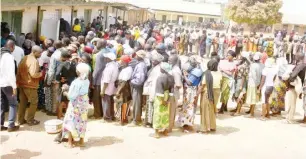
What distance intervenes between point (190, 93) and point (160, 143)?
52.2 inches

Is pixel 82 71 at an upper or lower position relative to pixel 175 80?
upper

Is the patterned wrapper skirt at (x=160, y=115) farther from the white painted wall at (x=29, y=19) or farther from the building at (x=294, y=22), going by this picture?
the building at (x=294, y=22)

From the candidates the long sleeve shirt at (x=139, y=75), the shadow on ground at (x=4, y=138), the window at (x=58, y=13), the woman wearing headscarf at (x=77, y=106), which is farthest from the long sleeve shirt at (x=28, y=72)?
the window at (x=58, y=13)

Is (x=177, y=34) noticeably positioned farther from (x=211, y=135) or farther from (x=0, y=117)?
(x=0, y=117)

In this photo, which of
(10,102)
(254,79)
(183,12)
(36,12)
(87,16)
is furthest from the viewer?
(183,12)

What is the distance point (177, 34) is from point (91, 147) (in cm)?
1619

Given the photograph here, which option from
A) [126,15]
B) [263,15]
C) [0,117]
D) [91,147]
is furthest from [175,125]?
[263,15]

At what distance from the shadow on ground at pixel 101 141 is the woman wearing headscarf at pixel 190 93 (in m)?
1.60

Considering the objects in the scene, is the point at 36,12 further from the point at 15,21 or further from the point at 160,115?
the point at 160,115

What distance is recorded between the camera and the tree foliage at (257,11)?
1721 inches

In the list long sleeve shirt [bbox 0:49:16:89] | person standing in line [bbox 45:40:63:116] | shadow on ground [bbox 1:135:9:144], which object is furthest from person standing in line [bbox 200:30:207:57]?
shadow on ground [bbox 1:135:9:144]

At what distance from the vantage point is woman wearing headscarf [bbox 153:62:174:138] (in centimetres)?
771

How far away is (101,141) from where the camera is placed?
25.2 ft

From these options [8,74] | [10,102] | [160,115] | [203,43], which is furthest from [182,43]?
[8,74]
